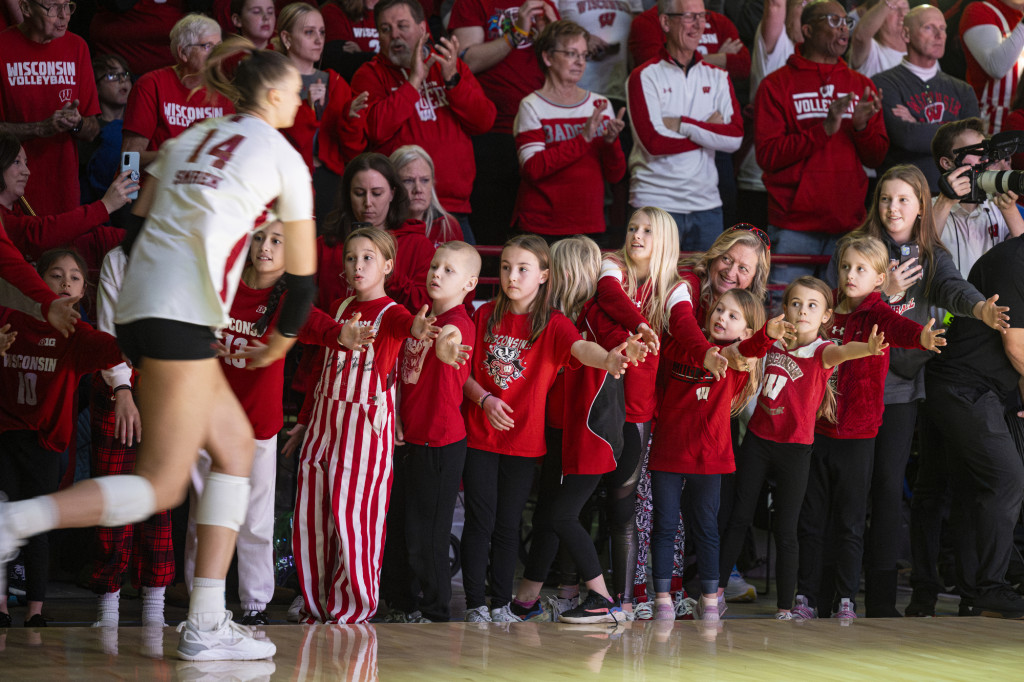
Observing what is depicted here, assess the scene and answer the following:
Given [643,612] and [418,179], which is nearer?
[643,612]

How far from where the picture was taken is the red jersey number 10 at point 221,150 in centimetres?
297

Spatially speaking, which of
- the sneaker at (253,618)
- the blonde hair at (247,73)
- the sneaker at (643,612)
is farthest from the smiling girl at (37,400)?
the sneaker at (643,612)

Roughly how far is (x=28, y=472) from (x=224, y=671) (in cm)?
177

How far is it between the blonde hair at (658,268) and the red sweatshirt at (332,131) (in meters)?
1.64

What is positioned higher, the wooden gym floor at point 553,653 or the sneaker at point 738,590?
the wooden gym floor at point 553,653

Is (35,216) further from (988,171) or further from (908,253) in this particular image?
(988,171)

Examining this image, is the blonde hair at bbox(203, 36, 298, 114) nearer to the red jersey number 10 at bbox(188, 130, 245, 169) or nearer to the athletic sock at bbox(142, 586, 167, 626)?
the red jersey number 10 at bbox(188, 130, 245, 169)

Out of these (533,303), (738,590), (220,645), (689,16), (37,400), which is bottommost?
(738,590)

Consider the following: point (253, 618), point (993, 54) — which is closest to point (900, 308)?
point (993, 54)

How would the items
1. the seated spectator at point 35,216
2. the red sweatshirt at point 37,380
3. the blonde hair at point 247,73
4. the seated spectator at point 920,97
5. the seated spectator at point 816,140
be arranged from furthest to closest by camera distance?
the seated spectator at point 920,97, the seated spectator at point 816,140, the seated spectator at point 35,216, the red sweatshirt at point 37,380, the blonde hair at point 247,73

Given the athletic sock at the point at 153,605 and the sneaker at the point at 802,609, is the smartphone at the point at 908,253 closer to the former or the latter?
the sneaker at the point at 802,609

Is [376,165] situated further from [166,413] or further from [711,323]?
[166,413]

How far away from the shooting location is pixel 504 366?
455 cm

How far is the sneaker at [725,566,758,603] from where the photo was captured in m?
5.55
